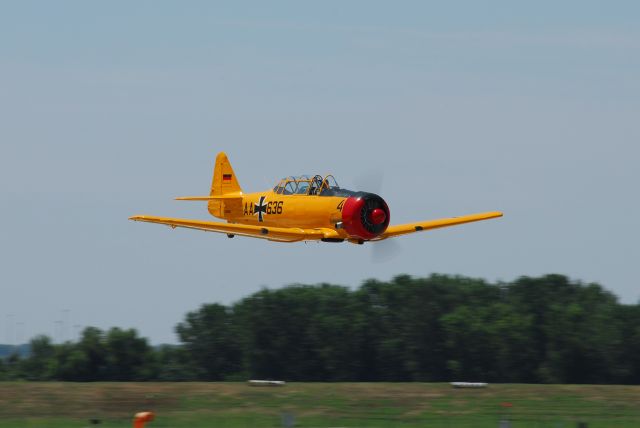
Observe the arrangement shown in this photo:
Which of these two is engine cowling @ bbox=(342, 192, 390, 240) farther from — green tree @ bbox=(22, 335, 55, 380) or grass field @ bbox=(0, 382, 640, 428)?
green tree @ bbox=(22, 335, 55, 380)

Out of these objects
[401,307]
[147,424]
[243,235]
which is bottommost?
[147,424]

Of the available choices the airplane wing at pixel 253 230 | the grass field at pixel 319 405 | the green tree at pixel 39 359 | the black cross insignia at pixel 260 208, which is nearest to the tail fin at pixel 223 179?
the black cross insignia at pixel 260 208

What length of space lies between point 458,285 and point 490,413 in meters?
84.7

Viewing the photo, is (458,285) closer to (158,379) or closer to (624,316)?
(624,316)

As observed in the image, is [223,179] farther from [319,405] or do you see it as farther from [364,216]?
[319,405]

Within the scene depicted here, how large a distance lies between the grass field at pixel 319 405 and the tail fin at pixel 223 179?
856cm

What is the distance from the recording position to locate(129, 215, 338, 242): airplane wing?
3875 cm

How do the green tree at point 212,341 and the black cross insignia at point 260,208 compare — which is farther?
the green tree at point 212,341

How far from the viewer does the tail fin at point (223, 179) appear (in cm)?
4775

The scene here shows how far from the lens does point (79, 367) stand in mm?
112500

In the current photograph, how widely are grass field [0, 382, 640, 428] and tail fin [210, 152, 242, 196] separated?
8558 millimetres

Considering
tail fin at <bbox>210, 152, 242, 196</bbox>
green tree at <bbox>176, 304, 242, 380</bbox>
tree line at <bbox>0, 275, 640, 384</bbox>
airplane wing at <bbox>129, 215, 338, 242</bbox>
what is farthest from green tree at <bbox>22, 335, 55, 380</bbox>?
airplane wing at <bbox>129, 215, 338, 242</bbox>

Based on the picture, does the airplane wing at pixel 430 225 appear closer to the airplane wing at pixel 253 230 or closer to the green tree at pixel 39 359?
the airplane wing at pixel 253 230

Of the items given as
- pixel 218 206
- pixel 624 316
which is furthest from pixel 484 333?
pixel 218 206
